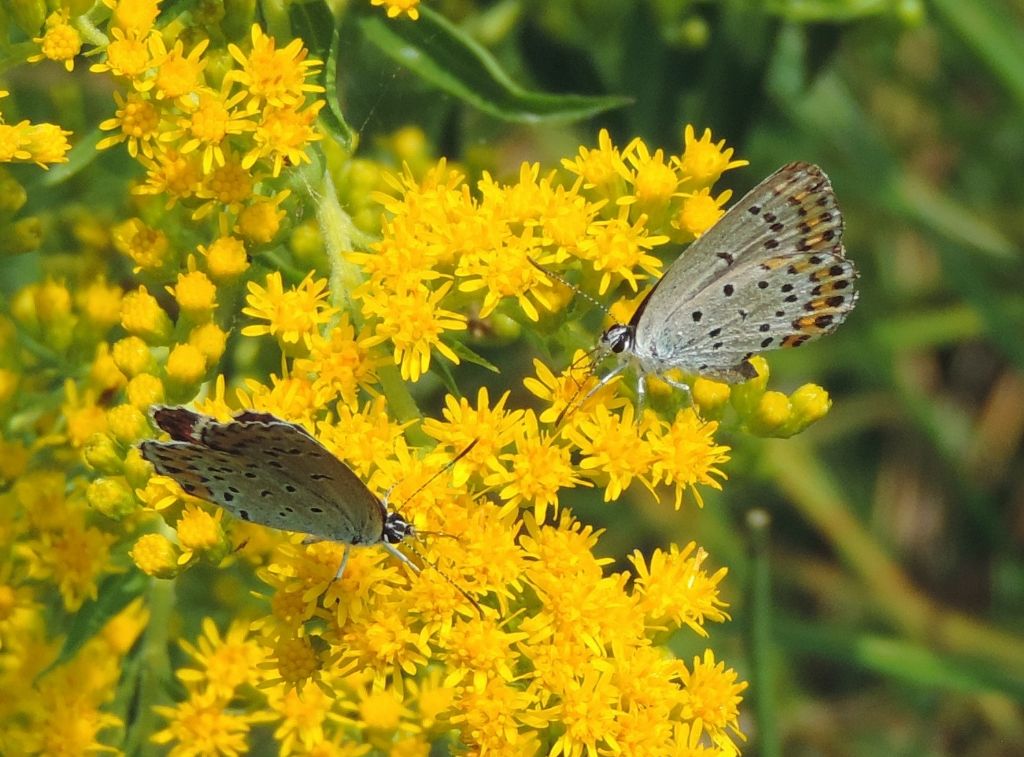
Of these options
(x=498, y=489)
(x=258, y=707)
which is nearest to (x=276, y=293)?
(x=498, y=489)

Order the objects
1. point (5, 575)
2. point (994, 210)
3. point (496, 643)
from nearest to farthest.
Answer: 1. point (496, 643)
2. point (5, 575)
3. point (994, 210)

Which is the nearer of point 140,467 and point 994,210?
point 140,467

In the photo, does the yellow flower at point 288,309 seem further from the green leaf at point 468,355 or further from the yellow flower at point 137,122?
the yellow flower at point 137,122

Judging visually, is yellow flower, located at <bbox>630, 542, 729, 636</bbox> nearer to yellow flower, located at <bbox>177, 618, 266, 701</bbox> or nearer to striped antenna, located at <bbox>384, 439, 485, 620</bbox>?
striped antenna, located at <bbox>384, 439, 485, 620</bbox>

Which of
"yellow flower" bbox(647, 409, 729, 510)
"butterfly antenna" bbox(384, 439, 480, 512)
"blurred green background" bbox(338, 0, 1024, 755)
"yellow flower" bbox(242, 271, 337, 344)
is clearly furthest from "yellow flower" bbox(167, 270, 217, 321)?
"blurred green background" bbox(338, 0, 1024, 755)

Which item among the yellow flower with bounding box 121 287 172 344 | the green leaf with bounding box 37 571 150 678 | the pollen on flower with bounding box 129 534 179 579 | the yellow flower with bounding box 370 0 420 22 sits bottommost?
the green leaf with bounding box 37 571 150 678

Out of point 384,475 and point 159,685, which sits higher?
point 384,475

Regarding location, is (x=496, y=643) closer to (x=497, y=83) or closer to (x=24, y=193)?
(x=497, y=83)
